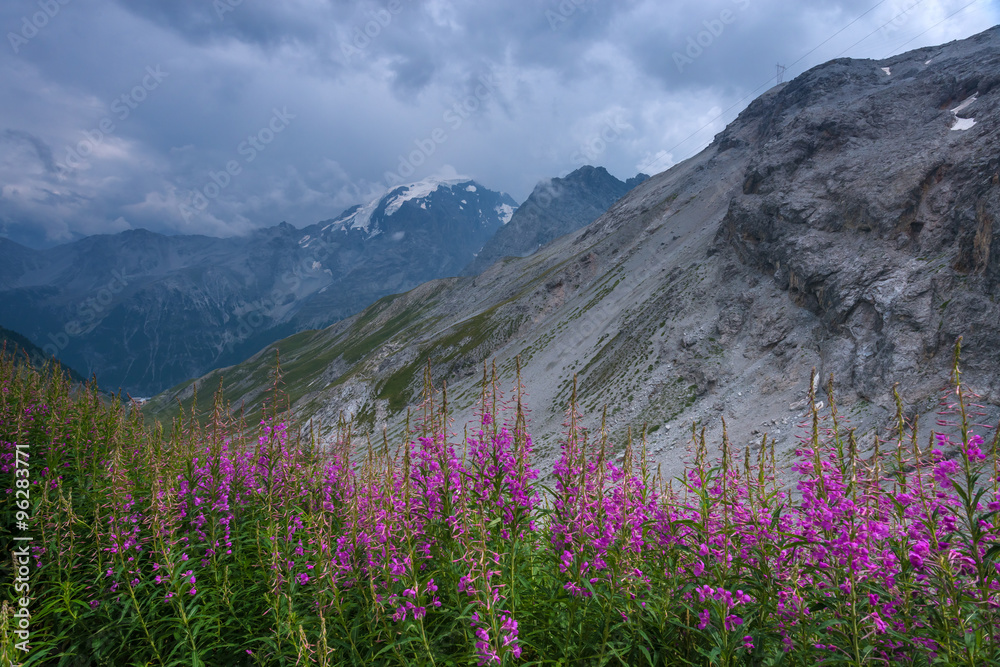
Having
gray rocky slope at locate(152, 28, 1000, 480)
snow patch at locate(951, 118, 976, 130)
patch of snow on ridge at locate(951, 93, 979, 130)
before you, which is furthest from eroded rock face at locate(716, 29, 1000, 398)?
snow patch at locate(951, 118, 976, 130)

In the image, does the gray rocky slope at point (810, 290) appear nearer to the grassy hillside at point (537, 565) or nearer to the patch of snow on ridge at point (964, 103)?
the patch of snow on ridge at point (964, 103)

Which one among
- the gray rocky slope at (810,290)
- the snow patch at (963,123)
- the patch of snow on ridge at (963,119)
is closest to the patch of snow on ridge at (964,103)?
the patch of snow on ridge at (963,119)

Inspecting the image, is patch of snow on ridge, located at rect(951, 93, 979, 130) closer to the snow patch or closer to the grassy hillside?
the snow patch

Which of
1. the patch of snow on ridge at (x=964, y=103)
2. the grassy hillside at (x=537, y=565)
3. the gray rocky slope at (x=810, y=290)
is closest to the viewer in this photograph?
the grassy hillside at (x=537, y=565)

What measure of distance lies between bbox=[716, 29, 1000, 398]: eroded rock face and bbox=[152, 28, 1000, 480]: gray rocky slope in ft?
0.57

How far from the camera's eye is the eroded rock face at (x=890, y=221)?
39781mm

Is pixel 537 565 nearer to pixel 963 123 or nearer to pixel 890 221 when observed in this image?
pixel 890 221

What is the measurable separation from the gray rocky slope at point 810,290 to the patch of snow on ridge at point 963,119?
547mm

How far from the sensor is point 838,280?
50.6 metres

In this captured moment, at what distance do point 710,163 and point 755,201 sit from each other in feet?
234

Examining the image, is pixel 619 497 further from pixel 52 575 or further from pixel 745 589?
pixel 52 575

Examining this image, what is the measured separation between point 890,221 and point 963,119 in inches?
949

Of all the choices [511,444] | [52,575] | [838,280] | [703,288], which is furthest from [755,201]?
[52,575]

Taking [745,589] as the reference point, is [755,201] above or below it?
above
